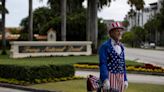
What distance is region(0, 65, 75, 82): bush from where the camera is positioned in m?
20.9

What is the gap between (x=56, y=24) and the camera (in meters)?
73.7

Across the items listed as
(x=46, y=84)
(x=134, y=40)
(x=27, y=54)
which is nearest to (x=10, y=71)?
(x=46, y=84)

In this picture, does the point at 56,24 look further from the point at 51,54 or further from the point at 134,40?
the point at 134,40

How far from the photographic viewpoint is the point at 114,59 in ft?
28.2

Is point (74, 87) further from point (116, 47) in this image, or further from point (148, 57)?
point (148, 57)

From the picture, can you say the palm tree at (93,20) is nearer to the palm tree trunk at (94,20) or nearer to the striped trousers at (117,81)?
the palm tree trunk at (94,20)

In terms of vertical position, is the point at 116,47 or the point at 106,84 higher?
the point at 116,47

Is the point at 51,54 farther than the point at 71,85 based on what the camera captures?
Yes

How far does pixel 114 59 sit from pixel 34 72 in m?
12.7

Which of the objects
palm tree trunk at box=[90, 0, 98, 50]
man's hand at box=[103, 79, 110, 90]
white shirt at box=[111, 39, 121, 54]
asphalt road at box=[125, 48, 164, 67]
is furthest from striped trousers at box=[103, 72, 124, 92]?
palm tree trunk at box=[90, 0, 98, 50]

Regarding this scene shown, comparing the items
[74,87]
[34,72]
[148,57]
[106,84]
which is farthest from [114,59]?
[148,57]

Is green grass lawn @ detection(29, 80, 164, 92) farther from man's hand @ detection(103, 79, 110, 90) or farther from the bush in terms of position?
man's hand @ detection(103, 79, 110, 90)

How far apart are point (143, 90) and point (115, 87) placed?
10132 millimetres

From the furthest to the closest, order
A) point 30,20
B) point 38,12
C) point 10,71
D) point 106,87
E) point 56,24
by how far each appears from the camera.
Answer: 1. point 38,12
2. point 56,24
3. point 30,20
4. point 10,71
5. point 106,87
